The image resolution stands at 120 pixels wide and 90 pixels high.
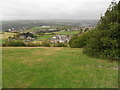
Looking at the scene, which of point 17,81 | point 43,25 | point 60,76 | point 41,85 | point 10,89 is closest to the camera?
point 10,89

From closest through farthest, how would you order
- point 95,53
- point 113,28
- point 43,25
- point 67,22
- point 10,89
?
point 10,89, point 113,28, point 95,53, point 43,25, point 67,22

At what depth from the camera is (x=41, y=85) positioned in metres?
5.80

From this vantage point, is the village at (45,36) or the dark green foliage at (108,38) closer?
the dark green foliage at (108,38)

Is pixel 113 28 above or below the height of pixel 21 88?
above

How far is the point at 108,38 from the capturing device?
38.7 ft

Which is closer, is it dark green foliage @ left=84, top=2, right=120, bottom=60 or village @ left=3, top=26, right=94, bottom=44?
dark green foliage @ left=84, top=2, right=120, bottom=60

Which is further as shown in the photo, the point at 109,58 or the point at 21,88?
the point at 109,58

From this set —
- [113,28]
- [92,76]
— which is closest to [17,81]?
[92,76]

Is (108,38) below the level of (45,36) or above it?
above

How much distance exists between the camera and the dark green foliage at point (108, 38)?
11.0 metres

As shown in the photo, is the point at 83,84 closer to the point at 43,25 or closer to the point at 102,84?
the point at 102,84

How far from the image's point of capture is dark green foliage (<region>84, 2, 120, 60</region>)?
1105 cm

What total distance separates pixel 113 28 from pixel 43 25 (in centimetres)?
9610

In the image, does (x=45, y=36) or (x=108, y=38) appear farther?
(x=45, y=36)
